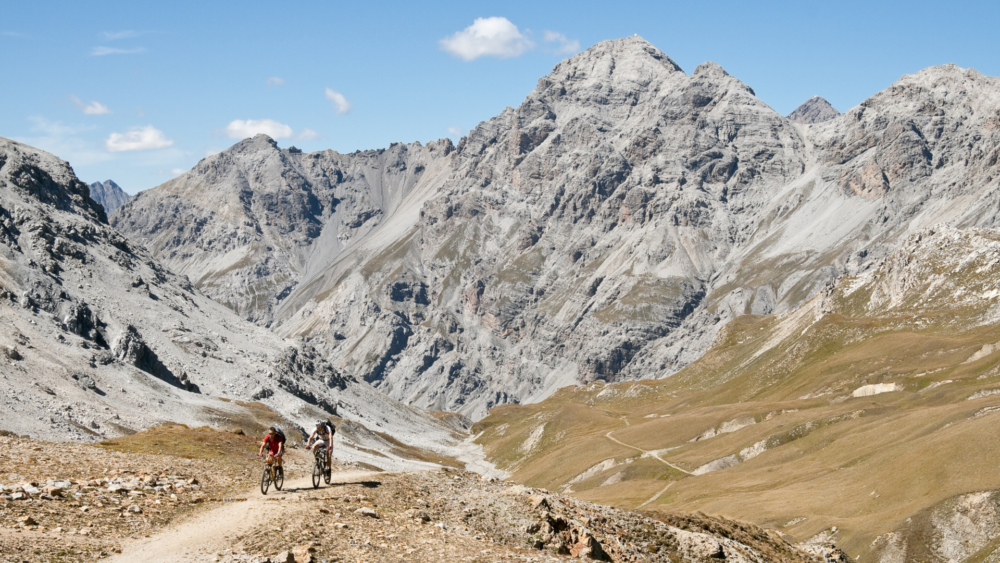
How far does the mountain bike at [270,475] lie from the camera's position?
3566cm

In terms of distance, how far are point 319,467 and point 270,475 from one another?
2480mm

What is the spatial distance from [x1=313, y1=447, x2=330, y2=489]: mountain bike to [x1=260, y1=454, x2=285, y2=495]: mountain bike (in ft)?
5.23

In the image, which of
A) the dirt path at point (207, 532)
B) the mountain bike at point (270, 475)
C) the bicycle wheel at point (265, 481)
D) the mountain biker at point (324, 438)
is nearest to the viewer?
the dirt path at point (207, 532)

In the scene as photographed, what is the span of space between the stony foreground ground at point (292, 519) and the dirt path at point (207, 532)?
6 cm

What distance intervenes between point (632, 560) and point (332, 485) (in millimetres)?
14854

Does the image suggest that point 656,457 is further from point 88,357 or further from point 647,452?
point 88,357

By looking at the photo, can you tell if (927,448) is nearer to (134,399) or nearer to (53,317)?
(134,399)

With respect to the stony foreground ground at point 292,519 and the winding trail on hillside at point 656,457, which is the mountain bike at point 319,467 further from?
the winding trail on hillside at point 656,457

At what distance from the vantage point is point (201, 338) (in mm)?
197125

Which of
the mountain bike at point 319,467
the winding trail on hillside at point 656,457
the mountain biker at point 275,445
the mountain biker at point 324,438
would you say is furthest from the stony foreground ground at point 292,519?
the winding trail on hillside at point 656,457

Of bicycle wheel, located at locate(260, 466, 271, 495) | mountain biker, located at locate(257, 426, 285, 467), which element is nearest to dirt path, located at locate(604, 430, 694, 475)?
mountain biker, located at locate(257, 426, 285, 467)

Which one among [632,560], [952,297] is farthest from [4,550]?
[952,297]

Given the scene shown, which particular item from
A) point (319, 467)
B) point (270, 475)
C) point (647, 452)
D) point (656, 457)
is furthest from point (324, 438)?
point (647, 452)

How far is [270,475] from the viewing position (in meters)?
36.2
